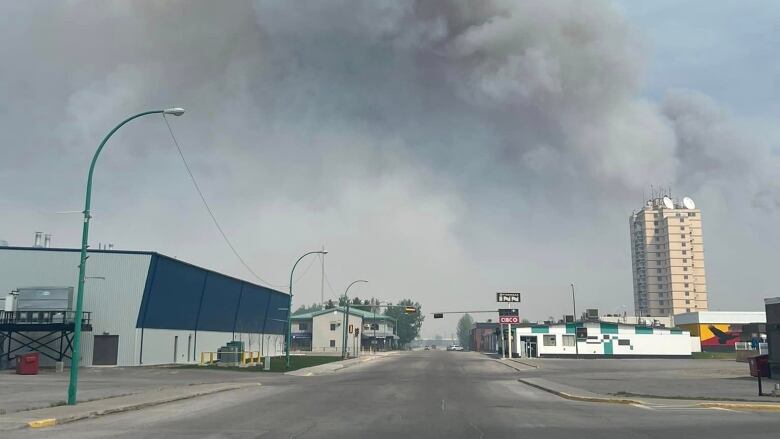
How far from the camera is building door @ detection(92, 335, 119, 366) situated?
174 feet

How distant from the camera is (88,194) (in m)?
23.4

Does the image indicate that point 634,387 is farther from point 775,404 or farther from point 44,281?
point 44,281

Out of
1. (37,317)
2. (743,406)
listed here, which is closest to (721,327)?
(743,406)

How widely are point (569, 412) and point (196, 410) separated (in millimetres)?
12182

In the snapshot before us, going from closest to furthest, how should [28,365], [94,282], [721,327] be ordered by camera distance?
1. [28,365]
2. [94,282]
3. [721,327]

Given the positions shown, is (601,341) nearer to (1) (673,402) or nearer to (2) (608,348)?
(2) (608,348)

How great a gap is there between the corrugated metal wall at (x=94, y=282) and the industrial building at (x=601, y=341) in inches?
2311

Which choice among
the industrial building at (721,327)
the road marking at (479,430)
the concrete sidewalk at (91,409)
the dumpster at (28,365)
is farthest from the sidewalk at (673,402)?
the industrial building at (721,327)

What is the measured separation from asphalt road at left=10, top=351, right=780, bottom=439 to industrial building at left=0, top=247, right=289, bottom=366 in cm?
3039

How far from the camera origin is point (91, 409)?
20406mm

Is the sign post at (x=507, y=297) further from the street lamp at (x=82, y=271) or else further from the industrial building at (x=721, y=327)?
the street lamp at (x=82, y=271)

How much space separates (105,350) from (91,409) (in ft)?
118

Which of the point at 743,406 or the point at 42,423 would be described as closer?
the point at 42,423

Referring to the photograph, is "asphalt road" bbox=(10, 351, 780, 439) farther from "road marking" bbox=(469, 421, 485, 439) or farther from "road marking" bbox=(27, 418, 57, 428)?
"road marking" bbox=(27, 418, 57, 428)
